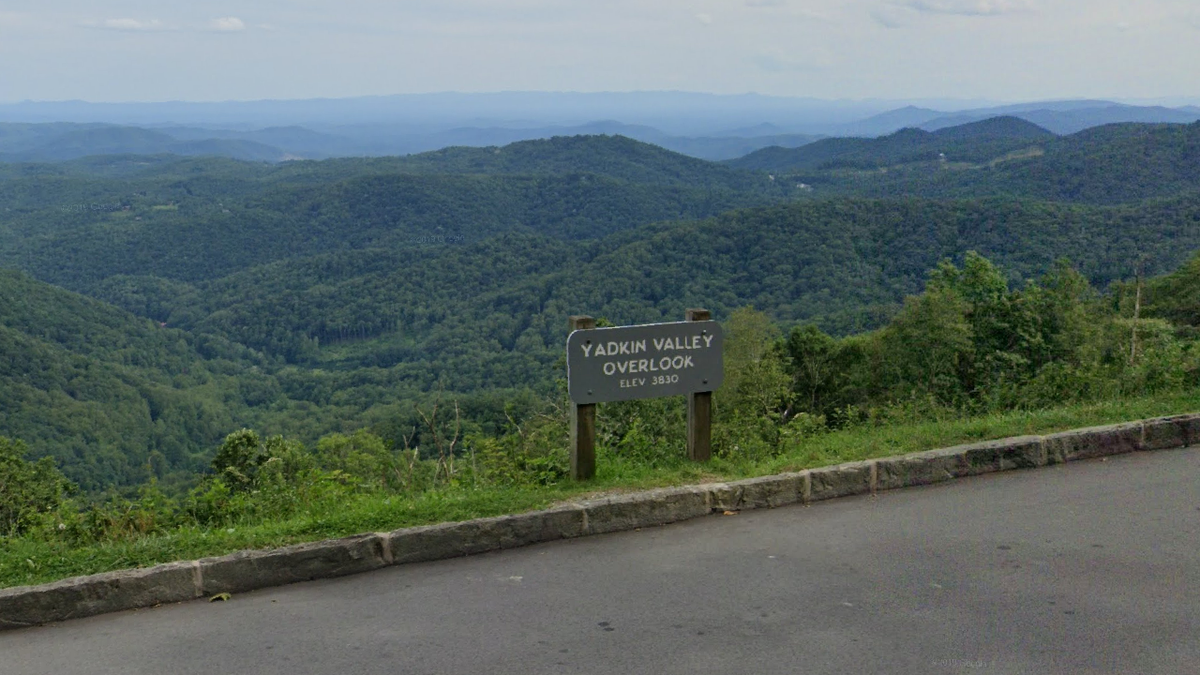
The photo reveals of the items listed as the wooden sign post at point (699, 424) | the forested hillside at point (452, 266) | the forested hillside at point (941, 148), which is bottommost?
the forested hillside at point (452, 266)

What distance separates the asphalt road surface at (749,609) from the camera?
12.8 feet

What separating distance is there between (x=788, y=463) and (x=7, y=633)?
4.27 m

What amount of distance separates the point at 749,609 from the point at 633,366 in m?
1.88

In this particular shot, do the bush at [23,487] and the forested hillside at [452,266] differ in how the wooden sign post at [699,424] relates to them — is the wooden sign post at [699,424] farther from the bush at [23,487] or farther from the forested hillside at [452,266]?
the forested hillside at [452,266]

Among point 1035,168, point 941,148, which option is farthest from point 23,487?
point 941,148

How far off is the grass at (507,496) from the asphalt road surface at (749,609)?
0.35 metres

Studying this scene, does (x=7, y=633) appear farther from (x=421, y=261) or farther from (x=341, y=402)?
(x=421, y=261)

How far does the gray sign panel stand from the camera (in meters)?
5.78

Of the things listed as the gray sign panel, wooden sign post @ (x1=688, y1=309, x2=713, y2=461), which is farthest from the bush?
wooden sign post @ (x1=688, y1=309, x2=713, y2=461)

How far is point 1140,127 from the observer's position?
418 feet

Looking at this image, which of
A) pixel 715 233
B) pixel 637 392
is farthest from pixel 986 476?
pixel 715 233

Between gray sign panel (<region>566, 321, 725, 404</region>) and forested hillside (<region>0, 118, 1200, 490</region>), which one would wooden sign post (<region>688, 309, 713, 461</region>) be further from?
forested hillside (<region>0, 118, 1200, 490</region>)

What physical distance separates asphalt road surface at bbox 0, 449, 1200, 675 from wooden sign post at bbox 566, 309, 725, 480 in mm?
787

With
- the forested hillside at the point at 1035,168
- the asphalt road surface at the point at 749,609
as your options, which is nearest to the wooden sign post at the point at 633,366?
the asphalt road surface at the point at 749,609
